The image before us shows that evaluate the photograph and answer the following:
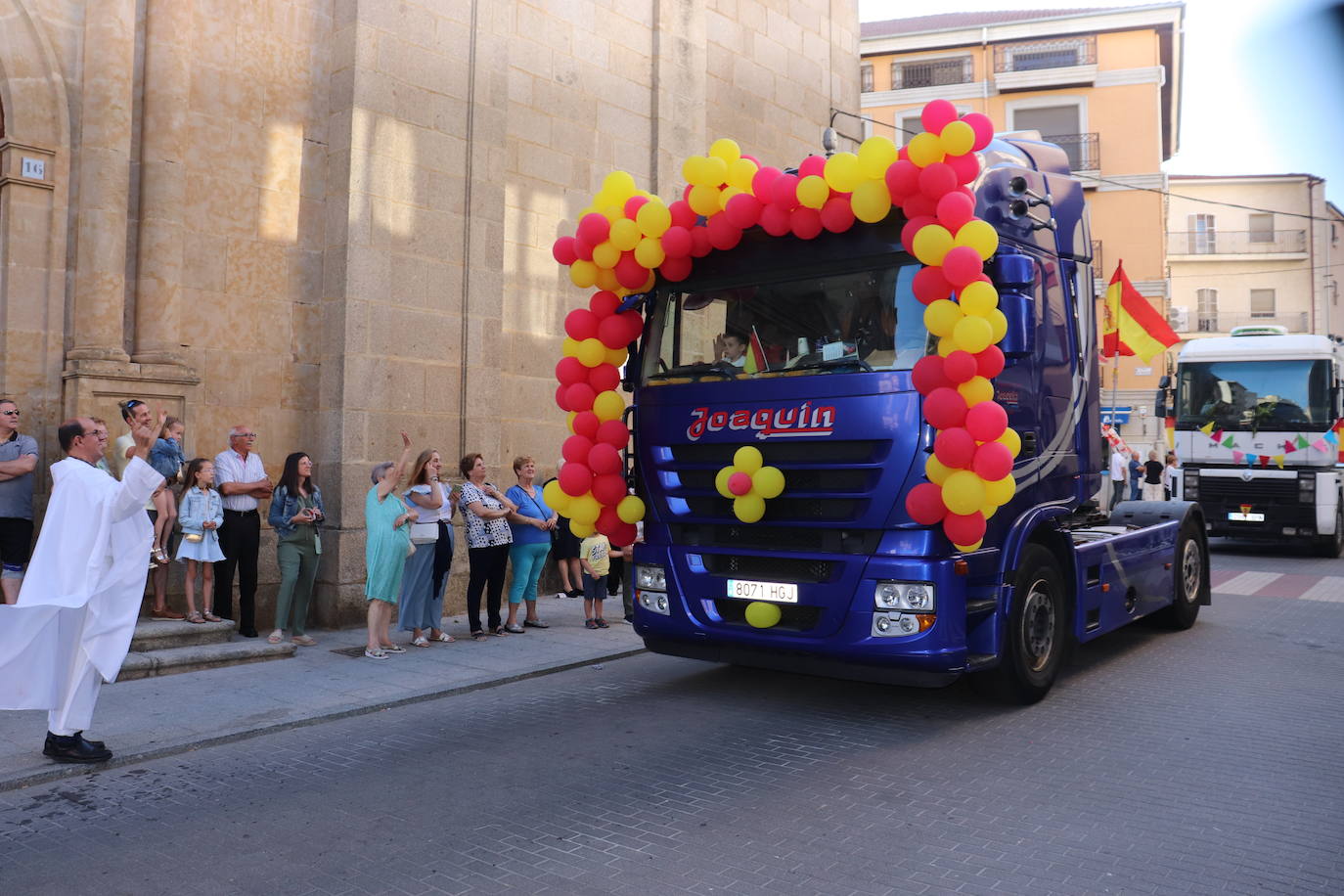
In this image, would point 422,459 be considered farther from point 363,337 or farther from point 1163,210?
point 1163,210

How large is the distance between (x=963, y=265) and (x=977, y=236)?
0.20 m

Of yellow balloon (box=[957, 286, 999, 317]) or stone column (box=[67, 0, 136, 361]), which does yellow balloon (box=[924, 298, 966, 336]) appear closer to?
yellow balloon (box=[957, 286, 999, 317])

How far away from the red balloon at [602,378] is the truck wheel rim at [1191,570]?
18.2 feet

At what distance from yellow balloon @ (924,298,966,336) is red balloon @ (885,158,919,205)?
2.06 feet

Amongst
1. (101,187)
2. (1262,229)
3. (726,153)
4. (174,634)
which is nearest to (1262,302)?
(1262,229)

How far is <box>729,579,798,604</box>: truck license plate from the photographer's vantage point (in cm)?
602

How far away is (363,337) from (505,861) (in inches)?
267

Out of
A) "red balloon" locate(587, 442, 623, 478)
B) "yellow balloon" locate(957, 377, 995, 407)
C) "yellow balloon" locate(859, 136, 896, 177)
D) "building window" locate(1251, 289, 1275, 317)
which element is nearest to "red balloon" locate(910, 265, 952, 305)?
"yellow balloon" locate(957, 377, 995, 407)

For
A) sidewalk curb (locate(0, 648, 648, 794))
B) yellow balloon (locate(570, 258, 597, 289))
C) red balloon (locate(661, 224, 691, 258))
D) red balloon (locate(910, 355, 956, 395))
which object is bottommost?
sidewalk curb (locate(0, 648, 648, 794))

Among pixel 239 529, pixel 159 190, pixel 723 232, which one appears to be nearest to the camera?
pixel 723 232

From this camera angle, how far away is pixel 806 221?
6.11 meters

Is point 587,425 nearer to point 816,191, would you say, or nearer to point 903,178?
point 816,191

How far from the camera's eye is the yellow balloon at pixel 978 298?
553 centimetres

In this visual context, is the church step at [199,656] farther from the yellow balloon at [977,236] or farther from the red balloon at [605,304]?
the yellow balloon at [977,236]
